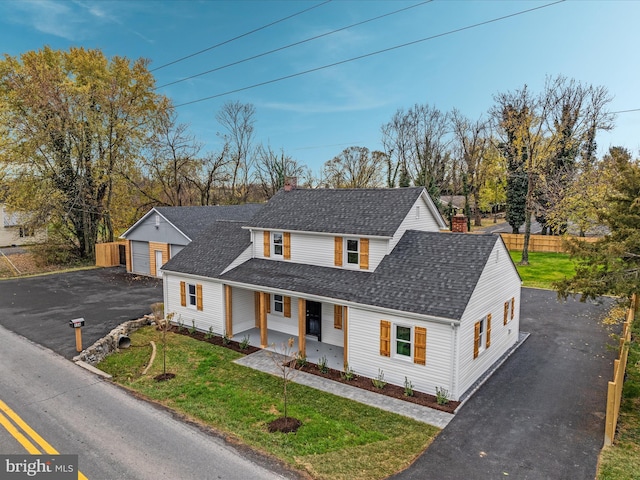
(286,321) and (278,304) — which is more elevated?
(278,304)

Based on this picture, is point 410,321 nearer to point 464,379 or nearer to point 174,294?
point 464,379

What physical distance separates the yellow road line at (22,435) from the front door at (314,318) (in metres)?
9.18

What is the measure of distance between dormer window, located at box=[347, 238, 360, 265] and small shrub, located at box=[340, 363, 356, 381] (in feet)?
12.4

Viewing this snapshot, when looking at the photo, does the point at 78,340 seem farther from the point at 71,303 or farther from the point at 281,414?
the point at 281,414

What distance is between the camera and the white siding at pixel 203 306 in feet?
53.3

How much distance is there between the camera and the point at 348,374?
1238 centimetres

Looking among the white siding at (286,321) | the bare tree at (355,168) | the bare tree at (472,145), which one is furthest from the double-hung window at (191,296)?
the bare tree at (472,145)

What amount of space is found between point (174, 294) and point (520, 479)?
14835mm

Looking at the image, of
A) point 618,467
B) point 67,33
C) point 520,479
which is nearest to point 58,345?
point 520,479

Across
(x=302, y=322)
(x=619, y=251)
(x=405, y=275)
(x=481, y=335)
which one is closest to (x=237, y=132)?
(x=302, y=322)

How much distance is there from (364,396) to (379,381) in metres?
0.80

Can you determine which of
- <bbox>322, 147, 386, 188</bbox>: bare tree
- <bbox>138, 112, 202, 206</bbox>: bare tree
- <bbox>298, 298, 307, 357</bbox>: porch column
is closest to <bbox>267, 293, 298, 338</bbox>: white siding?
<bbox>298, 298, 307, 357</bbox>: porch column

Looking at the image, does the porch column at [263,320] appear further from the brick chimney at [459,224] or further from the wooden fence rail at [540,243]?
the wooden fence rail at [540,243]

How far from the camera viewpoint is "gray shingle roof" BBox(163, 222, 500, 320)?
11.5 metres
